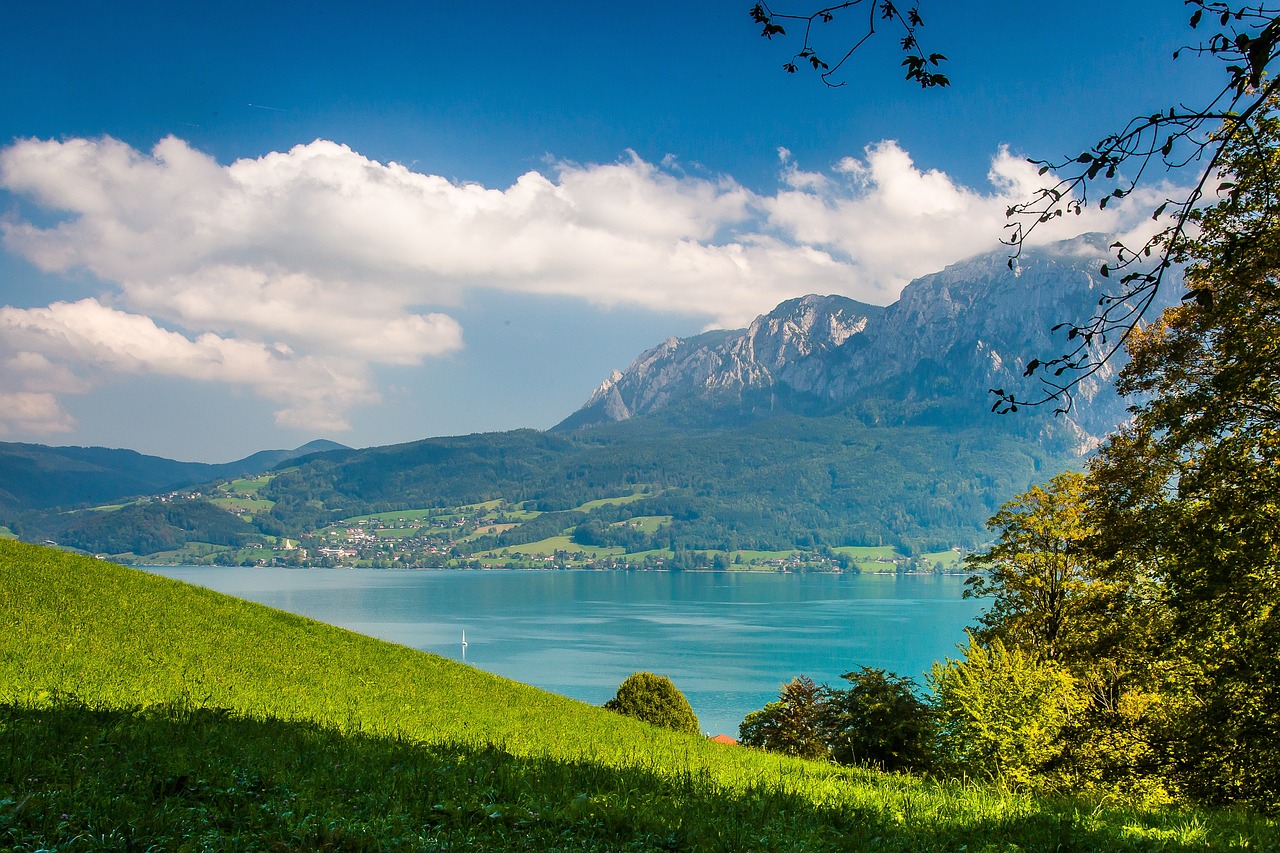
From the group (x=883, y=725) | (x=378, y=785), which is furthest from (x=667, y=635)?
(x=378, y=785)

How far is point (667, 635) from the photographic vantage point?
131875mm

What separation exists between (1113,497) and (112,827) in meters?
17.1

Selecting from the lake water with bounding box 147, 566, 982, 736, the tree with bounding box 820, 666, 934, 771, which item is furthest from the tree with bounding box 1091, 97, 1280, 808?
the lake water with bounding box 147, 566, 982, 736

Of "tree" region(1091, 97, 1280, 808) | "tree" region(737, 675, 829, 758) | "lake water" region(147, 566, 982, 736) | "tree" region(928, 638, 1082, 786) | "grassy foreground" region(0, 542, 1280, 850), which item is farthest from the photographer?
"lake water" region(147, 566, 982, 736)

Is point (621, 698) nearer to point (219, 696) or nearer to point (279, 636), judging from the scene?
point (279, 636)

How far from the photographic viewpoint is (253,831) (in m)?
4.61

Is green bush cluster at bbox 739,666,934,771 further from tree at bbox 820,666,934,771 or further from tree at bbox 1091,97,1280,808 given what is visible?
tree at bbox 1091,97,1280,808

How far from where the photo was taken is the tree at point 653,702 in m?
30.8

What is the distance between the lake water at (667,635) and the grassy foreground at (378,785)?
5950 centimetres

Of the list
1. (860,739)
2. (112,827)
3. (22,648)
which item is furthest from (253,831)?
(860,739)

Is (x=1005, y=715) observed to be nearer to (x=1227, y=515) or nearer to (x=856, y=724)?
(x=1227, y=515)

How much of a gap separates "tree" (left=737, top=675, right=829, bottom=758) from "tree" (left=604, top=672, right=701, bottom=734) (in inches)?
202

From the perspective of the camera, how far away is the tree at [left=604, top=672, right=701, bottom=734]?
30.8 meters

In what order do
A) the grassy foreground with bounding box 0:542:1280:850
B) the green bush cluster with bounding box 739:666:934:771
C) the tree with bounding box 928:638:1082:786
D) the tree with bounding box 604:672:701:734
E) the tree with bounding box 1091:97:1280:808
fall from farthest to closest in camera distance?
1. the tree with bounding box 604:672:701:734
2. the green bush cluster with bounding box 739:666:934:771
3. the tree with bounding box 928:638:1082:786
4. the tree with bounding box 1091:97:1280:808
5. the grassy foreground with bounding box 0:542:1280:850
